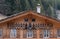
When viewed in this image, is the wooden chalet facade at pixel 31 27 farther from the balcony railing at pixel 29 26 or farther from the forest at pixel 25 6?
the forest at pixel 25 6

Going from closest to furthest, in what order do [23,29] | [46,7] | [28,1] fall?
1. [23,29]
2. [28,1]
3. [46,7]

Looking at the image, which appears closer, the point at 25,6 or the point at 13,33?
the point at 13,33

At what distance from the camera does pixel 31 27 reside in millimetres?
20188

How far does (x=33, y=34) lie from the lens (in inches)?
795

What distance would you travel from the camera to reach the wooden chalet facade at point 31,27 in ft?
65.7

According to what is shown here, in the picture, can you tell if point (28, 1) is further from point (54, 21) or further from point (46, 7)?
point (54, 21)

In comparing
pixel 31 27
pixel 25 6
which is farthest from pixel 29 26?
pixel 25 6

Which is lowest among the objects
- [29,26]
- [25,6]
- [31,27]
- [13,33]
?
[13,33]

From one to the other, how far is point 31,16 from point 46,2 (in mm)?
24133

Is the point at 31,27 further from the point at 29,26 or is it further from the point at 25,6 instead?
the point at 25,6

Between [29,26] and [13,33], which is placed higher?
[29,26]

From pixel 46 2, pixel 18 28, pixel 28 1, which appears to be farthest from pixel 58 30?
pixel 46 2

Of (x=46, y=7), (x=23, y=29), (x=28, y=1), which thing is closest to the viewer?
(x=23, y=29)

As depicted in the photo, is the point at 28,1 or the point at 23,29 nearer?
the point at 23,29
